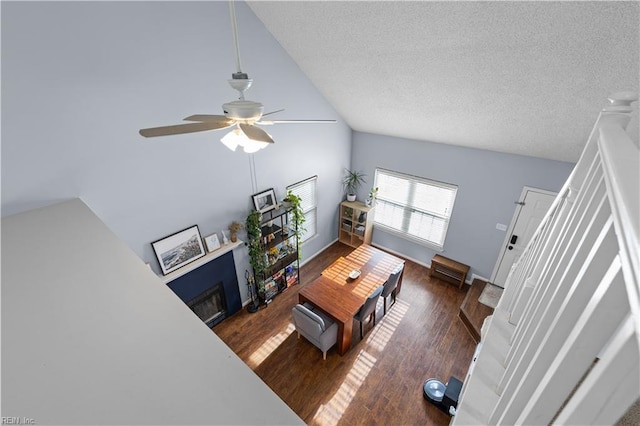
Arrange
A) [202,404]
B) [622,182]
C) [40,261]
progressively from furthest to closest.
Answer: [40,261] < [202,404] < [622,182]

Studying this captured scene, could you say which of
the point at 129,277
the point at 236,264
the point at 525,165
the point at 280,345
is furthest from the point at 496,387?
the point at 525,165

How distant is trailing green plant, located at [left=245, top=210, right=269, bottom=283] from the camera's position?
4.13 m

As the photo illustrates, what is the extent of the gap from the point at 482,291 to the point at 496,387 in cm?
422

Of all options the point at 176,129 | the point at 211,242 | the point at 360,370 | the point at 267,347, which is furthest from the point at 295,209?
the point at 176,129

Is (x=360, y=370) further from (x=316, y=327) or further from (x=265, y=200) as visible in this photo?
(x=265, y=200)

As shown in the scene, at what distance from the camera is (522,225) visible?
454cm

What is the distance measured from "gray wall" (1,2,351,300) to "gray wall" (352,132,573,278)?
2.26 meters

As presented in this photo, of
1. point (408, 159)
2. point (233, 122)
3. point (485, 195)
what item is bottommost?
point (485, 195)

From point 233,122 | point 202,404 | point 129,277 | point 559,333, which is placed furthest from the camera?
point 233,122

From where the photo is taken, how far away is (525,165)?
4.29 m

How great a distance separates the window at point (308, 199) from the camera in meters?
4.96

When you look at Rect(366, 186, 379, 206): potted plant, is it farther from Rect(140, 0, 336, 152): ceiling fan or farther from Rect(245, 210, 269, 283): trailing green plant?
Rect(140, 0, 336, 152): ceiling fan

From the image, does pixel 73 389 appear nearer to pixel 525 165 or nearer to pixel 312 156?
pixel 312 156

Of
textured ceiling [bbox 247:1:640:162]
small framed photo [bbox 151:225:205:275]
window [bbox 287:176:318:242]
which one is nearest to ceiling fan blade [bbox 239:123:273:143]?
textured ceiling [bbox 247:1:640:162]
